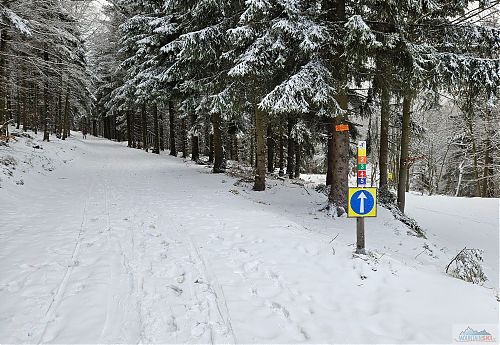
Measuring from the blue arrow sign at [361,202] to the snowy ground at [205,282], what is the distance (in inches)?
33.8

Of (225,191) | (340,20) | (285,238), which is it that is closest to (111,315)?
(285,238)

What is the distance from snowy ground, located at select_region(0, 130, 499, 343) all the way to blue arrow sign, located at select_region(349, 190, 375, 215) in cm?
86

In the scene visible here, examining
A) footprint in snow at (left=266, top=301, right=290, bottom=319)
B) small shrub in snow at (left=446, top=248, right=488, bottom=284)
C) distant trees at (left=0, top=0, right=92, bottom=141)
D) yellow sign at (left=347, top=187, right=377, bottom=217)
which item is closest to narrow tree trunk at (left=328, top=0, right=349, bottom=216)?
small shrub in snow at (left=446, top=248, right=488, bottom=284)

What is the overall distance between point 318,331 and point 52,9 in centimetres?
1610

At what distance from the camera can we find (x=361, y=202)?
541 cm

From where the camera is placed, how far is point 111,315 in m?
3.87

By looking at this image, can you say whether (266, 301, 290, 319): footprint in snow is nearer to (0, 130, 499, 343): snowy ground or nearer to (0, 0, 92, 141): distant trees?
(0, 130, 499, 343): snowy ground

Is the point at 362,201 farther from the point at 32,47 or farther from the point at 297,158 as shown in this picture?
the point at 297,158

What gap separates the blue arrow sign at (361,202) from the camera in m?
5.39

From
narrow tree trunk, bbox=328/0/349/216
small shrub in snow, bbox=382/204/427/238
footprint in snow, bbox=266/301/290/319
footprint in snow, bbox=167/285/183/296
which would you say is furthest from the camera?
small shrub in snow, bbox=382/204/427/238

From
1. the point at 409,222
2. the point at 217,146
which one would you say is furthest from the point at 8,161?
the point at 409,222

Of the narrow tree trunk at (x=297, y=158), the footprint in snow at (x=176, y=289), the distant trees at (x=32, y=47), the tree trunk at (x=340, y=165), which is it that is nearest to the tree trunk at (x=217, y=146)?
the distant trees at (x=32, y=47)

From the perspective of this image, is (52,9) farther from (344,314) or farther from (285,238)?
(344,314)

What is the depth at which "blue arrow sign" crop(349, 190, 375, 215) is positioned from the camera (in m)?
5.39
